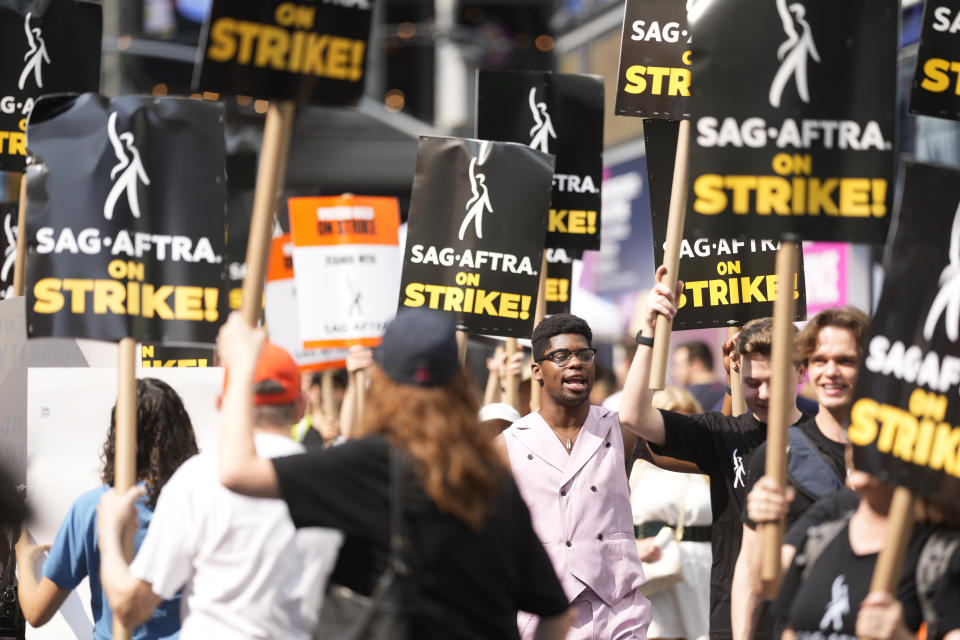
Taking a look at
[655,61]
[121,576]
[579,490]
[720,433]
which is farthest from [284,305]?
[121,576]

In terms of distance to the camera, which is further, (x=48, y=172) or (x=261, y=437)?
(x=48, y=172)

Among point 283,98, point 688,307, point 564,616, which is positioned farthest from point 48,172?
point 688,307

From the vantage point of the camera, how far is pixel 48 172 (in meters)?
4.89

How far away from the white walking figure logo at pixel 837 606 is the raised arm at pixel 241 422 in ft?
4.84

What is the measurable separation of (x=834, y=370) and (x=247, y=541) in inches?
83.0

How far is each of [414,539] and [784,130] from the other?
5.60 feet

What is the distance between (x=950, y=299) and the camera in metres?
3.83

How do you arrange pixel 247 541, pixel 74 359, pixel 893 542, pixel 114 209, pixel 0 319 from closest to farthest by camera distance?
pixel 893 542 → pixel 247 541 → pixel 114 209 → pixel 0 319 → pixel 74 359

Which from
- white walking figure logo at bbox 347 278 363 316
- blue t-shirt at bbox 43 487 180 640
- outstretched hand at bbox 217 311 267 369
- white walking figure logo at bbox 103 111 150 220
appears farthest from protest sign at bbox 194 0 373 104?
white walking figure logo at bbox 347 278 363 316

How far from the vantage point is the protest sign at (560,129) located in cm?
788

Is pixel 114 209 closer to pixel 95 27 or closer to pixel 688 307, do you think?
pixel 95 27

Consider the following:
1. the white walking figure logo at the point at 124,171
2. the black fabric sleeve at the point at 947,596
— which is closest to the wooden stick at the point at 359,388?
the white walking figure logo at the point at 124,171

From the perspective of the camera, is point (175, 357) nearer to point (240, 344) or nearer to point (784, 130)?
point (240, 344)

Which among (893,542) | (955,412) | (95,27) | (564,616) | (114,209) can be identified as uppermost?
(95,27)
